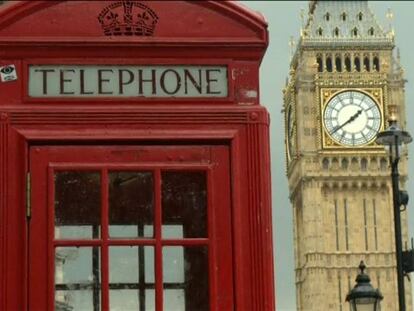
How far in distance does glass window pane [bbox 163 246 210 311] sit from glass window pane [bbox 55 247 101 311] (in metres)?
0.18

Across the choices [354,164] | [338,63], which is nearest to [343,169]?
[354,164]

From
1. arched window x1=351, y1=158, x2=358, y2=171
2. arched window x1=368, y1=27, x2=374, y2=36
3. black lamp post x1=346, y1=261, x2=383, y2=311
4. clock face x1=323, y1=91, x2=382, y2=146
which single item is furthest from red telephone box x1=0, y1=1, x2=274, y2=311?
arched window x1=368, y1=27, x2=374, y2=36

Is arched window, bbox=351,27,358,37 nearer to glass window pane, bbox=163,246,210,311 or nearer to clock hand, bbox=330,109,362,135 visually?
clock hand, bbox=330,109,362,135

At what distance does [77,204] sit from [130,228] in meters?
0.16

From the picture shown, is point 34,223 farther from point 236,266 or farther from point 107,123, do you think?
point 236,266

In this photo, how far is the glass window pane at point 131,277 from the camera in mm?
3248

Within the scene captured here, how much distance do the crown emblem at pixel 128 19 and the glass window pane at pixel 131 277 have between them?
590 mm

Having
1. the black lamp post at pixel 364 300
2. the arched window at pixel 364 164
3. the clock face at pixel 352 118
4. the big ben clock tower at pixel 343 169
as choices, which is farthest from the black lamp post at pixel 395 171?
the clock face at pixel 352 118

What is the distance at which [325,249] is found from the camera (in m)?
66.6

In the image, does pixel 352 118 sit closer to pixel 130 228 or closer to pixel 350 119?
pixel 350 119

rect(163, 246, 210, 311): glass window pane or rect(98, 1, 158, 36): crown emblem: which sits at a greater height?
Answer: rect(98, 1, 158, 36): crown emblem

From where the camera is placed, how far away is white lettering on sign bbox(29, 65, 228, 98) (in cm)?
337

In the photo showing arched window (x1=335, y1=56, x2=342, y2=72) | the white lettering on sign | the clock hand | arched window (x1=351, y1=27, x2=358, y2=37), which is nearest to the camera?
the white lettering on sign

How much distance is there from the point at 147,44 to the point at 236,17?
0.27 metres
